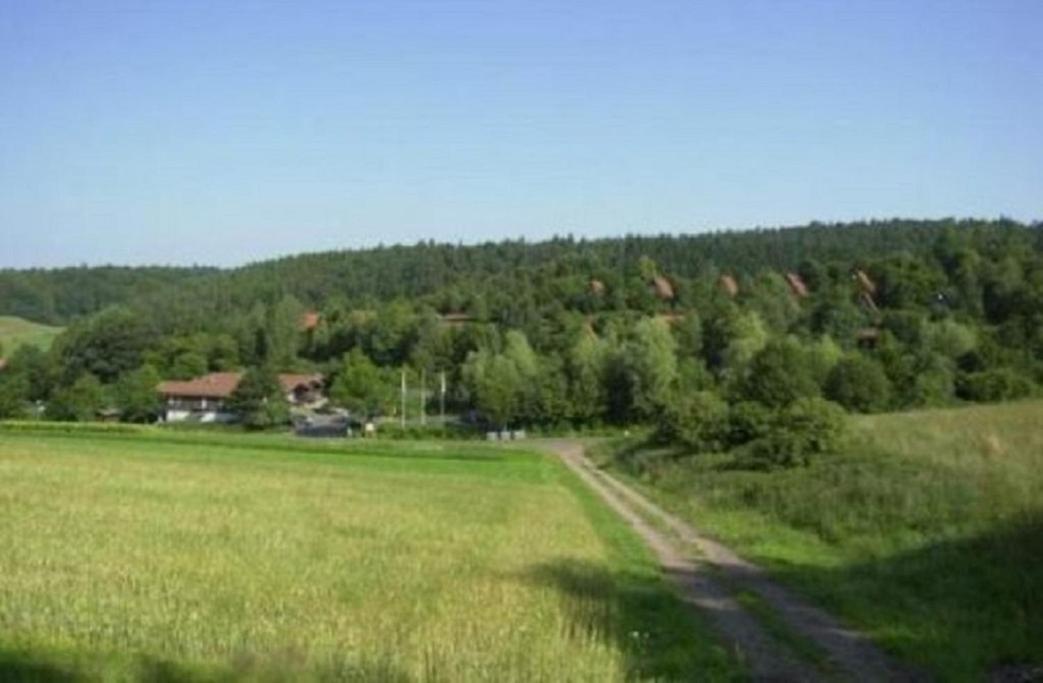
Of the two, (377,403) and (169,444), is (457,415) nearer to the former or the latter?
(377,403)

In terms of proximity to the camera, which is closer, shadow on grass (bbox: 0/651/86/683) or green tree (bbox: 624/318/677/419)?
shadow on grass (bbox: 0/651/86/683)

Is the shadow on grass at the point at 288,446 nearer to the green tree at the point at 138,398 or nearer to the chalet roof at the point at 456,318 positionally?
the green tree at the point at 138,398

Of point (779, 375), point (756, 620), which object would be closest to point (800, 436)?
point (756, 620)

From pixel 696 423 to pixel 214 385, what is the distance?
10433 centimetres

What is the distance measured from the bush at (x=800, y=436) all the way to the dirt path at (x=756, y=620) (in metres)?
11.1

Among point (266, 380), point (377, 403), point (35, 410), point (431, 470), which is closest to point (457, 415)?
point (377, 403)

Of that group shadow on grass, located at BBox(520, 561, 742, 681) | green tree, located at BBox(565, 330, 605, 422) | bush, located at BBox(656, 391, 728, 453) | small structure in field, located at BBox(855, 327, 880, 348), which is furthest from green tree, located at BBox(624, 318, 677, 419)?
shadow on grass, located at BBox(520, 561, 742, 681)

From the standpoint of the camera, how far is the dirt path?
15492 millimetres

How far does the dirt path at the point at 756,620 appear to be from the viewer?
50.8 feet

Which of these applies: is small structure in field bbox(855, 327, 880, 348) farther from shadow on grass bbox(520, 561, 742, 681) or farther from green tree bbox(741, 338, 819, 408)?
shadow on grass bbox(520, 561, 742, 681)

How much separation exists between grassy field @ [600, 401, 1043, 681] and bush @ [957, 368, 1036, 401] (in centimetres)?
5242

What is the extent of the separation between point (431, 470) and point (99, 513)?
37.4 metres

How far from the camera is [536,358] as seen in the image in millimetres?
136500

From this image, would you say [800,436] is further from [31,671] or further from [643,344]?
[643,344]
